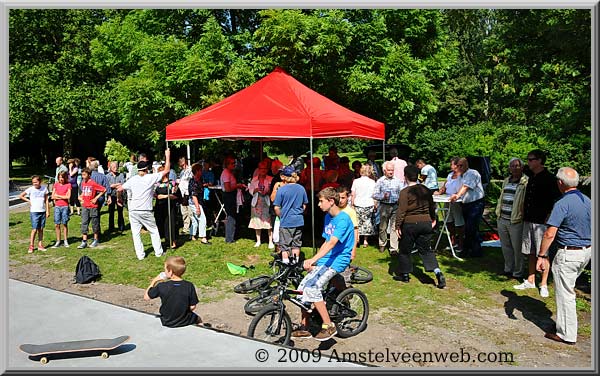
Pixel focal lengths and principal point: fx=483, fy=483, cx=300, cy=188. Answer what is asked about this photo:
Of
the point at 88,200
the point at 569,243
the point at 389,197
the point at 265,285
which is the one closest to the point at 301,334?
the point at 265,285

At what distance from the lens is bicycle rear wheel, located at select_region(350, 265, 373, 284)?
764cm

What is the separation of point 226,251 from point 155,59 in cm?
800

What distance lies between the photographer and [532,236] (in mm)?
6996

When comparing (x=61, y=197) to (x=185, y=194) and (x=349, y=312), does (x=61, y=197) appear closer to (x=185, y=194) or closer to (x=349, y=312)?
(x=185, y=194)

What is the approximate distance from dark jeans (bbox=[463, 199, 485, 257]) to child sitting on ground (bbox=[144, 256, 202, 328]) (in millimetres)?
5753

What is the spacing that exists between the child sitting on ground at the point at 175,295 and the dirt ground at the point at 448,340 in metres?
0.82

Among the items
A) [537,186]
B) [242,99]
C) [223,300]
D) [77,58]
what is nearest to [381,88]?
[242,99]

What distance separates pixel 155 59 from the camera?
14883 mm

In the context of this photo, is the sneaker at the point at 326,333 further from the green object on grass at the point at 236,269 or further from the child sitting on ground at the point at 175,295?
the green object on grass at the point at 236,269

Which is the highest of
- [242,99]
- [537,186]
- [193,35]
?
[193,35]

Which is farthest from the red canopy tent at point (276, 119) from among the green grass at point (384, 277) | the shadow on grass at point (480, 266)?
the shadow on grass at point (480, 266)

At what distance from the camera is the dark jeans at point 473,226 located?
8883mm

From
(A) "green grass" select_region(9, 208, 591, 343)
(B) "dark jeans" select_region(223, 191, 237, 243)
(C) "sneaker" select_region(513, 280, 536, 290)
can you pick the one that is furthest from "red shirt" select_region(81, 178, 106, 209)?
(C) "sneaker" select_region(513, 280, 536, 290)

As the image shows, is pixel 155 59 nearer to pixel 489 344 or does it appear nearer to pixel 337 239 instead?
pixel 337 239
